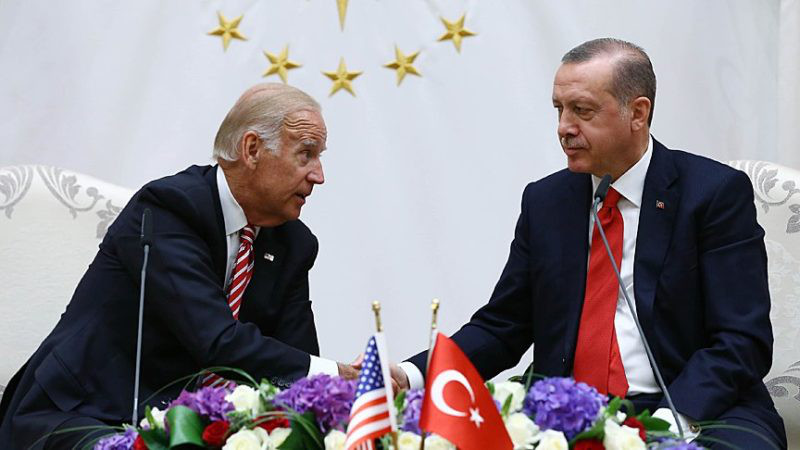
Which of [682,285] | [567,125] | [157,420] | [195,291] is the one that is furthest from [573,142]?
[157,420]

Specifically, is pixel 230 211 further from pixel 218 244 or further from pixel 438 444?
pixel 438 444

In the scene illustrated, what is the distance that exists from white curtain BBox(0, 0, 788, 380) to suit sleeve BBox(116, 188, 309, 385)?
57.0 inches

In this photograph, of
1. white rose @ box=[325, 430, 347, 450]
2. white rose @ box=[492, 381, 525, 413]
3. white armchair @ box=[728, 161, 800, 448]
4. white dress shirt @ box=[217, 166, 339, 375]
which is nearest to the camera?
white rose @ box=[325, 430, 347, 450]

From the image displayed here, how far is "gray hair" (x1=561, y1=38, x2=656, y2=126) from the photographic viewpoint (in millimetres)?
3268

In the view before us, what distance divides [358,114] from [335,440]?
2.72 m

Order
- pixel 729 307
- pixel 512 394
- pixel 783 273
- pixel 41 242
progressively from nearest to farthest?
1. pixel 512 394
2. pixel 729 307
3. pixel 783 273
4. pixel 41 242

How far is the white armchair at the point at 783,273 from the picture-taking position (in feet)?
12.4

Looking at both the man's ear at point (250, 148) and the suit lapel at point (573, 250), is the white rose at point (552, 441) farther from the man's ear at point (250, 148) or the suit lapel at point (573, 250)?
the man's ear at point (250, 148)

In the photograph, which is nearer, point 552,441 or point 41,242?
point 552,441

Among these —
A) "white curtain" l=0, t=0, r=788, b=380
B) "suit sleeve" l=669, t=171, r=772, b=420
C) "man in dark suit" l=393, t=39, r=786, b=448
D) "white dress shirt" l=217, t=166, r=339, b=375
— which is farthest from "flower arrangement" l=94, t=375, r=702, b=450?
"white curtain" l=0, t=0, r=788, b=380

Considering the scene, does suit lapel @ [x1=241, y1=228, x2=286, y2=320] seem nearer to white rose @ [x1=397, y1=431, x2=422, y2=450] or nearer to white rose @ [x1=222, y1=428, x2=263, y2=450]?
white rose @ [x1=222, y1=428, x2=263, y2=450]

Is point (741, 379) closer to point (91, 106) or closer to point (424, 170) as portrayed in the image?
point (424, 170)

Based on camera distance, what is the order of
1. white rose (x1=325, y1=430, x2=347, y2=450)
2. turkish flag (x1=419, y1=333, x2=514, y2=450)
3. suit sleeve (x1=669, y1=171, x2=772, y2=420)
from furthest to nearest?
suit sleeve (x1=669, y1=171, x2=772, y2=420)
white rose (x1=325, y1=430, x2=347, y2=450)
turkish flag (x1=419, y1=333, x2=514, y2=450)

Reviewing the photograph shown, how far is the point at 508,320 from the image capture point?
3561mm
